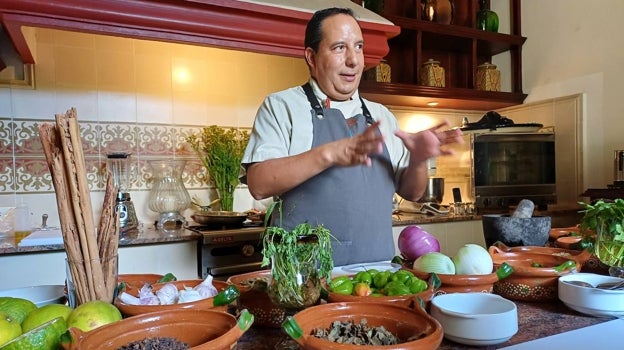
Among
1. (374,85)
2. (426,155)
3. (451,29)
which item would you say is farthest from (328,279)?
(451,29)

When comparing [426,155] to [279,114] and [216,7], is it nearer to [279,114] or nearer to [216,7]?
[279,114]

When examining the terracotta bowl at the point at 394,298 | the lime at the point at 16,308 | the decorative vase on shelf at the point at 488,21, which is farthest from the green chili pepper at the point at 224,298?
the decorative vase on shelf at the point at 488,21

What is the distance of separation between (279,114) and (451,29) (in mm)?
1837

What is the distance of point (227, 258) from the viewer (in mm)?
1896

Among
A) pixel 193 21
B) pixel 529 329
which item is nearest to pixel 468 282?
pixel 529 329

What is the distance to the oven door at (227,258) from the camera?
1.84 meters

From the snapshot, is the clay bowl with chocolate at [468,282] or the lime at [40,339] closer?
the lime at [40,339]

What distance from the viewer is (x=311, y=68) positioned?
3.92 feet

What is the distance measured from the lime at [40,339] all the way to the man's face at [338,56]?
85cm

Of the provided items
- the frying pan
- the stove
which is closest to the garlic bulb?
the stove

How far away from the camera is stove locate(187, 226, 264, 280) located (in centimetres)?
183

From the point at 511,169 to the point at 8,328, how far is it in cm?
242

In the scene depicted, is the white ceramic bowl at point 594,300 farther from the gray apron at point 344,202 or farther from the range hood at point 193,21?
the range hood at point 193,21

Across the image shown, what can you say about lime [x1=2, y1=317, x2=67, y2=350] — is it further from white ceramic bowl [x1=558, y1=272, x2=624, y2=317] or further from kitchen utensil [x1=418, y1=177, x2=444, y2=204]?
kitchen utensil [x1=418, y1=177, x2=444, y2=204]
